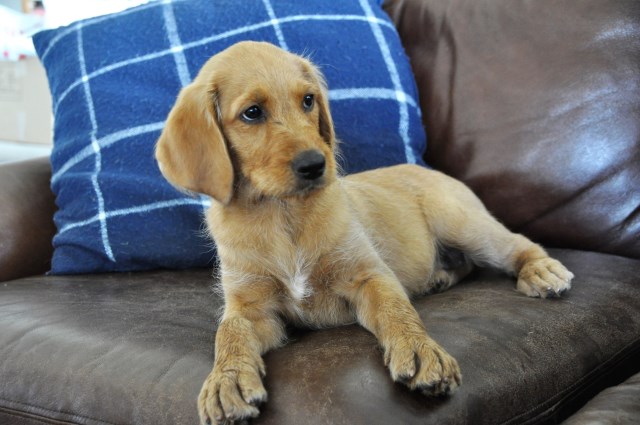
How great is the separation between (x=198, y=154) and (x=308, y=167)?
0.95ft

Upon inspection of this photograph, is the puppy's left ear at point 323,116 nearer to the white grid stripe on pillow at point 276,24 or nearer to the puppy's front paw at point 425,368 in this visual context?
the white grid stripe on pillow at point 276,24

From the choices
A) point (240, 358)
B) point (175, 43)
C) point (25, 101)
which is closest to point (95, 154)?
point (175, 43)

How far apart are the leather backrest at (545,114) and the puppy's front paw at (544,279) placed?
36cm


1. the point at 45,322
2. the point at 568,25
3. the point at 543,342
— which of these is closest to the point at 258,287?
the point at 45,322

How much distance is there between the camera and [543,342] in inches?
55.7

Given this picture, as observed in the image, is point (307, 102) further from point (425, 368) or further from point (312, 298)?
point (425, 368)

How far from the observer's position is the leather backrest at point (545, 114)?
6.60ft

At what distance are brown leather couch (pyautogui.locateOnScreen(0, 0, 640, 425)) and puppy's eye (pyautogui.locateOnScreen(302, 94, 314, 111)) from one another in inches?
22.5

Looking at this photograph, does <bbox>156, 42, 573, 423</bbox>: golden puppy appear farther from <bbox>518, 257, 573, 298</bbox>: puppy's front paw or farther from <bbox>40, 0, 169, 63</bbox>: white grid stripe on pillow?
<bbox>40, 0, 169, 63</bbox>: white grid stripe on pillow

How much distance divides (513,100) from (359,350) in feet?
4.05

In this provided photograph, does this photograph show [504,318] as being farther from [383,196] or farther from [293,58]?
[293,58]

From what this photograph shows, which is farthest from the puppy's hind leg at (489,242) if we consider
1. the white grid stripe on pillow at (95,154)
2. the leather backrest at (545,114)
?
the white grid stripe on pillow at (95,154)

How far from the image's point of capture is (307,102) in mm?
1689

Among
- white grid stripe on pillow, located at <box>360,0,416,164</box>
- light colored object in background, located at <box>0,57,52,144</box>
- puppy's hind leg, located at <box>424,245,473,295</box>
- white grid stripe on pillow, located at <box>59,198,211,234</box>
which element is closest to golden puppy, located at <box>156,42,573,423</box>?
puppy's hind leg, located at <box>424,245,473,295</box>
